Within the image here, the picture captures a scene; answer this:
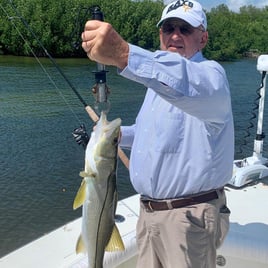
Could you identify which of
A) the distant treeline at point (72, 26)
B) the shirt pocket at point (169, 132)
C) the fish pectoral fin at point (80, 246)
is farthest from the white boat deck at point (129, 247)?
the distant treeline at point (72, 26)

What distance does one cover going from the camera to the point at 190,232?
2461mm

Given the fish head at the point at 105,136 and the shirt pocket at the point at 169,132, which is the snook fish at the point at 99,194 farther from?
the shirt pocket at the point at 169,132

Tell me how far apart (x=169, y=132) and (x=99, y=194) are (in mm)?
491

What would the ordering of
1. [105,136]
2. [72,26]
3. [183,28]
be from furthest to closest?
[72,26], [183,28], [105,136]

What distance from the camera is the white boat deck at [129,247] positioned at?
3345 millimetres

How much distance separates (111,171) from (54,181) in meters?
7.95

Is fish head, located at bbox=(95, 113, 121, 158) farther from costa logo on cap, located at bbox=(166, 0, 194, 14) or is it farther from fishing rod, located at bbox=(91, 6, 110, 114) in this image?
costa logo on cap, located at bbox=(166, 0, 194, 14)

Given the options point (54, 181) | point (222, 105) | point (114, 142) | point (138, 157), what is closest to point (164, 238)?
point (138, 157)

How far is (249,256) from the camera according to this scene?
3637 mm

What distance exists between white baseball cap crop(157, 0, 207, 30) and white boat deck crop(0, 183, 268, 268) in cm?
176

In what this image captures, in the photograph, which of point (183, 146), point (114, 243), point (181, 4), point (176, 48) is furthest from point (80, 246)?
point (181, 4)

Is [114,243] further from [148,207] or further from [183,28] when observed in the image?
[183,28]

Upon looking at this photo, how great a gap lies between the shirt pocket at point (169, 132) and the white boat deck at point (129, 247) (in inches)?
48.2

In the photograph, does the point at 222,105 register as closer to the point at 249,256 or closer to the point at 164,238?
the point at 164,238
